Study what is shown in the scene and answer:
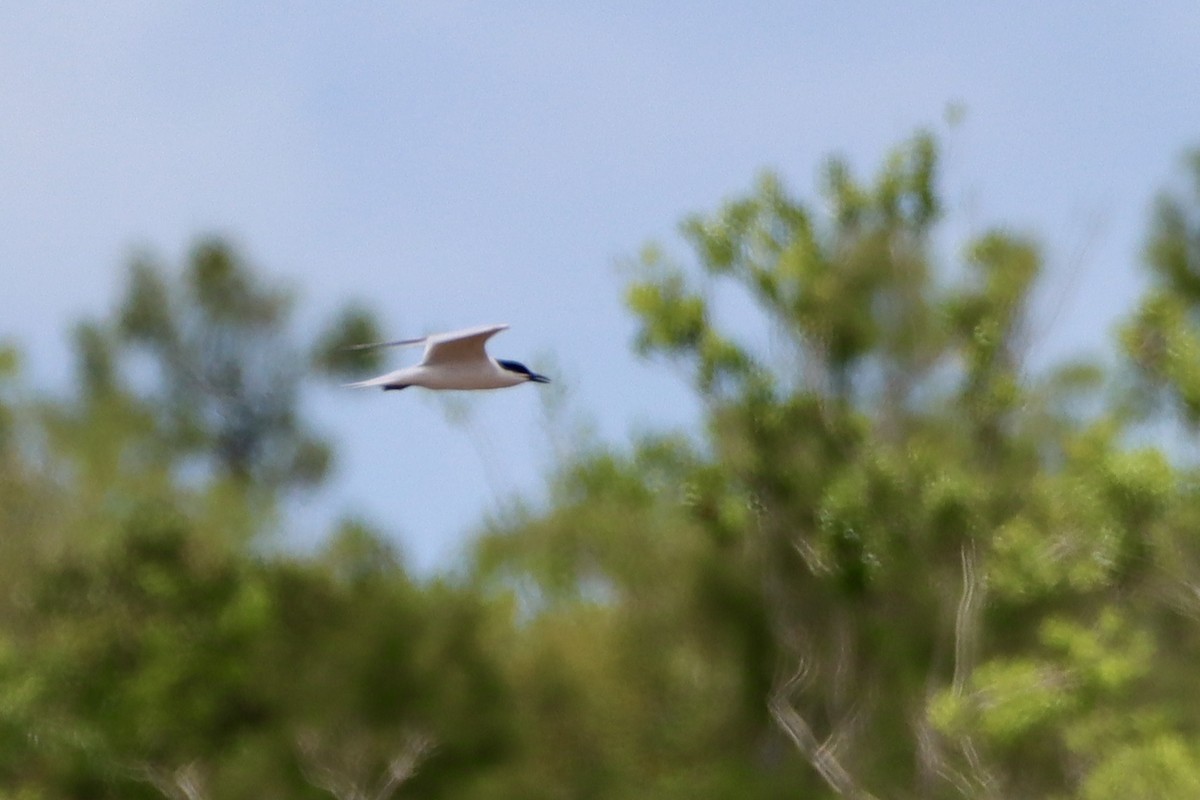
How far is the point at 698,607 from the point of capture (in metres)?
26.1

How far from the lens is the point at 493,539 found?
3478 centimetres

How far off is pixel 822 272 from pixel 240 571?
29.6 feet

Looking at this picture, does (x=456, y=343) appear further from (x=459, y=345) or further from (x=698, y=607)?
(x=698, y=607)

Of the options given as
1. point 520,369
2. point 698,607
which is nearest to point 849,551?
point 698,607

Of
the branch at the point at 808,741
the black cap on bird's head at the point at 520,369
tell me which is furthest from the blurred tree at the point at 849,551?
the black cap on bird's head at the point at 520,369

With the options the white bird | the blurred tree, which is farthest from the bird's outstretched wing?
the blurred tree

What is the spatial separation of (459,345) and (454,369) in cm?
27

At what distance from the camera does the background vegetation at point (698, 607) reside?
992 inches

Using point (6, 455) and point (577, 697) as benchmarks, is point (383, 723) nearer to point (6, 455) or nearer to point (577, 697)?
point (577, 697)

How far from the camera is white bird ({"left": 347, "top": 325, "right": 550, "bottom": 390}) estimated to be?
653 inches

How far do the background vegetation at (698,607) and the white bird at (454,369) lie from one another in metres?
8.58

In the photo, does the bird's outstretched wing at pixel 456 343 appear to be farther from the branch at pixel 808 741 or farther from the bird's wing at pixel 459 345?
the branch at pixel 808 741

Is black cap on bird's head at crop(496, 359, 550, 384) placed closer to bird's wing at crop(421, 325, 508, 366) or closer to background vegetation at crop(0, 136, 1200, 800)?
bird's wing at crop(421, 325, 508, 366)

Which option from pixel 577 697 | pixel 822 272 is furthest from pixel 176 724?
pixel 822 272
